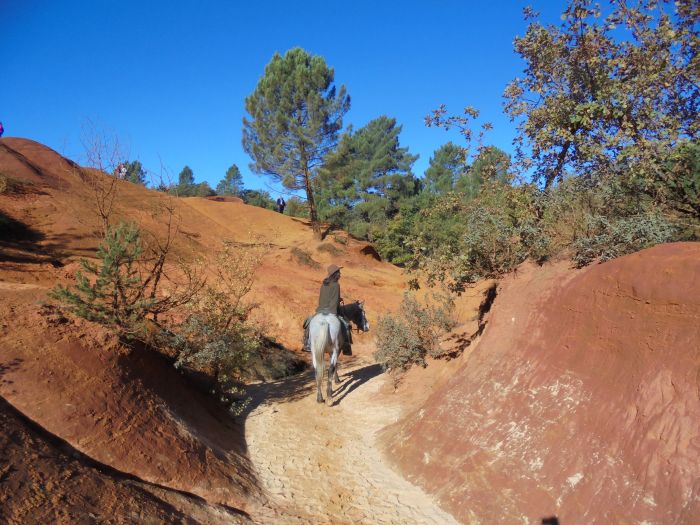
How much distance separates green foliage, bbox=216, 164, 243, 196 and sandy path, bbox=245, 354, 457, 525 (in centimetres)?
6704

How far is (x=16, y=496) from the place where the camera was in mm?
3596

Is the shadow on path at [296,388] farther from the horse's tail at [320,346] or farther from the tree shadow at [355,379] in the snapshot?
the horse's tail at [320,346]

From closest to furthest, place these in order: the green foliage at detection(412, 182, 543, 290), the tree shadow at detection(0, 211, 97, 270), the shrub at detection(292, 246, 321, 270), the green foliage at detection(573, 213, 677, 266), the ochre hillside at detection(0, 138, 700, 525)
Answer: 1. the ochre hillside at detection(0, 138, 700, 525)
2. the green foliage at detection(573, 213, 677, 266)
3. the green foliage at detection(412, 182, 543, 290)
4. the tree shadow at detection(0, 211, 97, 270)
5. the shrub at detection(292, 246, 321, 270)

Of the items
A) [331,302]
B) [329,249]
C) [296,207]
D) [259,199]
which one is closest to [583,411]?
[331,302]

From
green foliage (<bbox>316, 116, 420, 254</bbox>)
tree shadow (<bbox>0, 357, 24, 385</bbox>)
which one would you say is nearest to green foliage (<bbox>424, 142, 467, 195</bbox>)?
green foliage (<bbox>316, 116, 420, 254</bbox>)

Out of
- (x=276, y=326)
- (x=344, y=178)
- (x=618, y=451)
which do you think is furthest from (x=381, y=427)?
(x=344, y=178)

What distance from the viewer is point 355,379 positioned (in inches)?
466

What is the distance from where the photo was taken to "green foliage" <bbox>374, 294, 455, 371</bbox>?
1023 cm

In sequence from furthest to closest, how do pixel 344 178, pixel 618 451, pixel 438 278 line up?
pixel 344 178, pixel 438 278, pixel 618 451

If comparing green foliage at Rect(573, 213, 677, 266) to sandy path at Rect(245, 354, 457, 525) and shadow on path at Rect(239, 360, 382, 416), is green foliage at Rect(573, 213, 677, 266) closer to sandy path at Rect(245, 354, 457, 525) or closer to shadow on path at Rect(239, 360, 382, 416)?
sandy path at Rect(245, 354, 457, 525)

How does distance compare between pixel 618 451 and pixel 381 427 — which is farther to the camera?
pixel 381 427

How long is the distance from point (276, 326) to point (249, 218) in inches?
879

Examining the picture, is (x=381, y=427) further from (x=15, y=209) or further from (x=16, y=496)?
(x=15, y=209)

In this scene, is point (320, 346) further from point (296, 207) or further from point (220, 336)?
point (296, 207)
